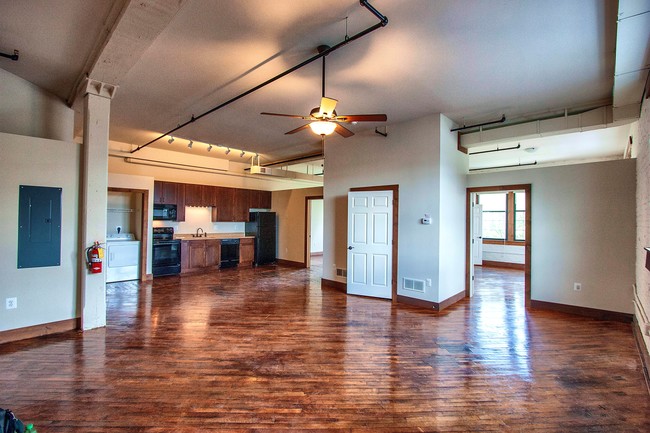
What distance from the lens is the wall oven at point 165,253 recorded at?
730 cm

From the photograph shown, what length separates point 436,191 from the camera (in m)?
5.11

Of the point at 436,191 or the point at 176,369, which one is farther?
the point at 436,191

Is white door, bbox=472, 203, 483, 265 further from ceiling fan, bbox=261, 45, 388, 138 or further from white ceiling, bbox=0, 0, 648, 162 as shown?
ceiling fan, bbox=261, 45, 388, 138

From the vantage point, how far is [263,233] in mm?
9508

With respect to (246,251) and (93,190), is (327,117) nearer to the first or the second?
(93,190)

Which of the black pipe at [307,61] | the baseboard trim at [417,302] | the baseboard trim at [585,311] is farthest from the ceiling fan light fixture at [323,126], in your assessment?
the baseboard trim at [585,311]

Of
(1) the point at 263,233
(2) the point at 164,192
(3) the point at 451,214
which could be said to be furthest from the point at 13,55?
(1) the point at 263,233

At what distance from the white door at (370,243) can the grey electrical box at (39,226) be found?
4.38 metres

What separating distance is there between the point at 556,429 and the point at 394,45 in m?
3.49

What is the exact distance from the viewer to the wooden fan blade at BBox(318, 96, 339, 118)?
320 centimetres

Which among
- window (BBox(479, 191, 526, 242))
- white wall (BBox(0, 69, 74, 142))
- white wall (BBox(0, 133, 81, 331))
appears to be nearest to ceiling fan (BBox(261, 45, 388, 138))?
white wall (BBox(0, 133, 81, 331))

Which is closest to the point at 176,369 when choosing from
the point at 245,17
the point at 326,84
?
the point at 245,17

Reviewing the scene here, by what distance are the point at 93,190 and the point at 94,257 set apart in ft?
2.84

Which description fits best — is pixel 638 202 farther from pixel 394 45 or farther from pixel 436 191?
pixel 394 45
